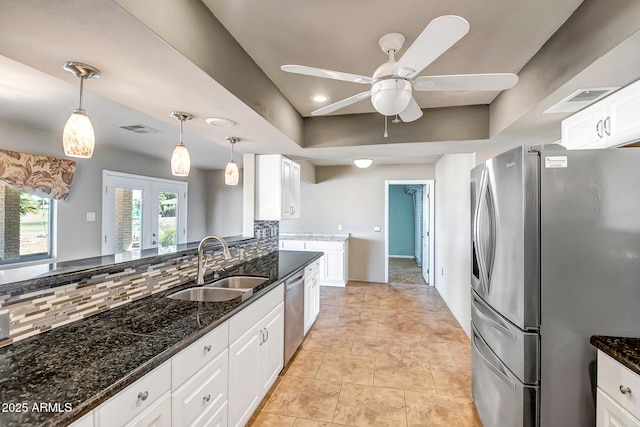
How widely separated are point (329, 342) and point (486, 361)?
5.81 feet

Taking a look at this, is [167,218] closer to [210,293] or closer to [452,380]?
[210,293]

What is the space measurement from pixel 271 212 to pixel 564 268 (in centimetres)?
274

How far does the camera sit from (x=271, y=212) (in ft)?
11.5

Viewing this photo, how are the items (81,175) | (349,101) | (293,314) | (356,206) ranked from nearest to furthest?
(349,101), (293,314), (81,175), (356,206)

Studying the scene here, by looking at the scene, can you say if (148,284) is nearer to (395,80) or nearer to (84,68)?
(84,68)

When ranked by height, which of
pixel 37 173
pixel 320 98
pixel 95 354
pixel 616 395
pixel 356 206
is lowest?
pixel 616 395

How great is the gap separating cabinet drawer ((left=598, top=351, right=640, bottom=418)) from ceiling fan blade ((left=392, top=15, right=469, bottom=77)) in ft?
4.86

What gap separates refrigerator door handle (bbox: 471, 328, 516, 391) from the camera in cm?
161

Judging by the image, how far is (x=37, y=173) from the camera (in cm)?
362

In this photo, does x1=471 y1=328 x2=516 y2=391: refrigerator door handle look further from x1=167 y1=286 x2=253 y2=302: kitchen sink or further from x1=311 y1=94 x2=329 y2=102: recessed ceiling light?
x1=311 y1=94 x2=329 y2=102: recessed ceiling light

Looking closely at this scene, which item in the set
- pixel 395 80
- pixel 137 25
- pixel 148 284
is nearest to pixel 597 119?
pixel 395 80

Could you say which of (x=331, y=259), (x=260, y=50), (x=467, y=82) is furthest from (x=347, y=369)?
(x=331, y=259)

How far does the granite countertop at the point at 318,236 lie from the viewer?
18.5 feet

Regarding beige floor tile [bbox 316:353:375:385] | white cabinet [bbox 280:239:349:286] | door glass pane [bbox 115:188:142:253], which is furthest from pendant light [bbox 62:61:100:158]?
white cabinet [bbox 280:239:349:286]
